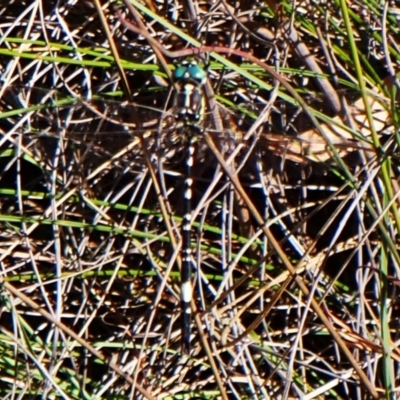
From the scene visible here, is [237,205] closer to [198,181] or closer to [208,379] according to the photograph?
[198,181]

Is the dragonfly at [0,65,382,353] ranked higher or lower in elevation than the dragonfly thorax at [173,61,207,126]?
lower

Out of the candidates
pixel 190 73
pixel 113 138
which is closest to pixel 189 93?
pixel 190 73

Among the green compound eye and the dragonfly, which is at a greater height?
the green compound eye

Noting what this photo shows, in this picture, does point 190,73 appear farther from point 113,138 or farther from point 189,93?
point 113,138

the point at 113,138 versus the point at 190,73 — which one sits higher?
the point at 190,73

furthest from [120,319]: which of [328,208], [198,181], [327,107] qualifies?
[327,107]

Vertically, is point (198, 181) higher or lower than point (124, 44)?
lower

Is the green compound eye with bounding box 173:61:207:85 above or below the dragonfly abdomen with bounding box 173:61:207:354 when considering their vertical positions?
above

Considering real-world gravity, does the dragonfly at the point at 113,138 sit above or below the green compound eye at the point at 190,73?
below
